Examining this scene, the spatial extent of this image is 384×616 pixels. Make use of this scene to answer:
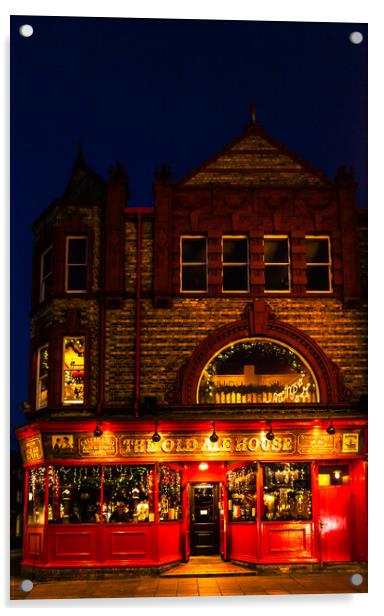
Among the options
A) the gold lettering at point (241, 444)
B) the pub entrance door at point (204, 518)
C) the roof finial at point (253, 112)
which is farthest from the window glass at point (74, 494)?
the roof finial at point (253, 112)

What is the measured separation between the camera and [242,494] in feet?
54.4

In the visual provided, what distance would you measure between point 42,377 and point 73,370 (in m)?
0.72

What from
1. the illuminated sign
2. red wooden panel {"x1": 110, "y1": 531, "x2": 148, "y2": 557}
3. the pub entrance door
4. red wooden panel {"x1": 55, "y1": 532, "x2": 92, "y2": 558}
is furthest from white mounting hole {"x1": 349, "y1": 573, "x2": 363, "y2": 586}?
the illuminated sign

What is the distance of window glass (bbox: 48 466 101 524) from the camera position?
15453 millimetres

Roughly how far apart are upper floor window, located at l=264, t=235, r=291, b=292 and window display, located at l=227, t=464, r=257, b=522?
10.7 feet

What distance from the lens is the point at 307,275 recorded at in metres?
16.4

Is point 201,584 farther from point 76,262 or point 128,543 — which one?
point 76,262

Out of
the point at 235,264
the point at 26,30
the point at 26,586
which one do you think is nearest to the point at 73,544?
the point at 26,586

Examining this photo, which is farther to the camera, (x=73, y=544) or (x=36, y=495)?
(x=36, y=495)

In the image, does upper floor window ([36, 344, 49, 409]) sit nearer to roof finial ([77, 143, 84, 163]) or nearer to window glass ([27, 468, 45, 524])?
window glass ([27, 468, 45, 524])

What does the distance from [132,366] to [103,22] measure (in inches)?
231

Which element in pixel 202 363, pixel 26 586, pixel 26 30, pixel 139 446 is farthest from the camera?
pixel 202 363

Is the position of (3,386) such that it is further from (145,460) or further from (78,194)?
(78,194)
